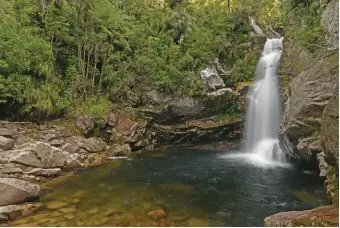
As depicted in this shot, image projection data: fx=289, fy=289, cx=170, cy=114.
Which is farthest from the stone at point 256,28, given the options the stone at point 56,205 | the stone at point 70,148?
the stone at point 56,205

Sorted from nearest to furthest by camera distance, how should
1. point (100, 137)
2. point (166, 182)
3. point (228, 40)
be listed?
point (166, 182), point (100, 137), point (228, 40)

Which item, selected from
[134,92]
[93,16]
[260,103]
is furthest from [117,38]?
[260,103]

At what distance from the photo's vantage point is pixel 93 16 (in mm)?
21422

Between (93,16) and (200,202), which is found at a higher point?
(93,16)

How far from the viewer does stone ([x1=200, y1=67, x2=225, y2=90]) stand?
72.8 feet

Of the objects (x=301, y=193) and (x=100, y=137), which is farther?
(x=100, y=137)

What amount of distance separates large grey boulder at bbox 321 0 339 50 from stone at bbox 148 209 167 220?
1105 cm

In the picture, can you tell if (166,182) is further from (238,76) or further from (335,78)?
(238,76)

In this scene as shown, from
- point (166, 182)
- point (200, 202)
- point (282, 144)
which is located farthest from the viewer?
point (282, 144)

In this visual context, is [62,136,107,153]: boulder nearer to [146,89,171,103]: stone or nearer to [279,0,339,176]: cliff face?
[146,89,171,103]: stone

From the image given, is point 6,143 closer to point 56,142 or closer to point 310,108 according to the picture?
point 56,142

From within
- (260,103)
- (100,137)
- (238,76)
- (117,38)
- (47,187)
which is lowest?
(47,187)

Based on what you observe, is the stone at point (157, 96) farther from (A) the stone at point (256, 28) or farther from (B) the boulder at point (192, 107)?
(A) the stone at point (256, 28)

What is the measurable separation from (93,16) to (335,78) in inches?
668
